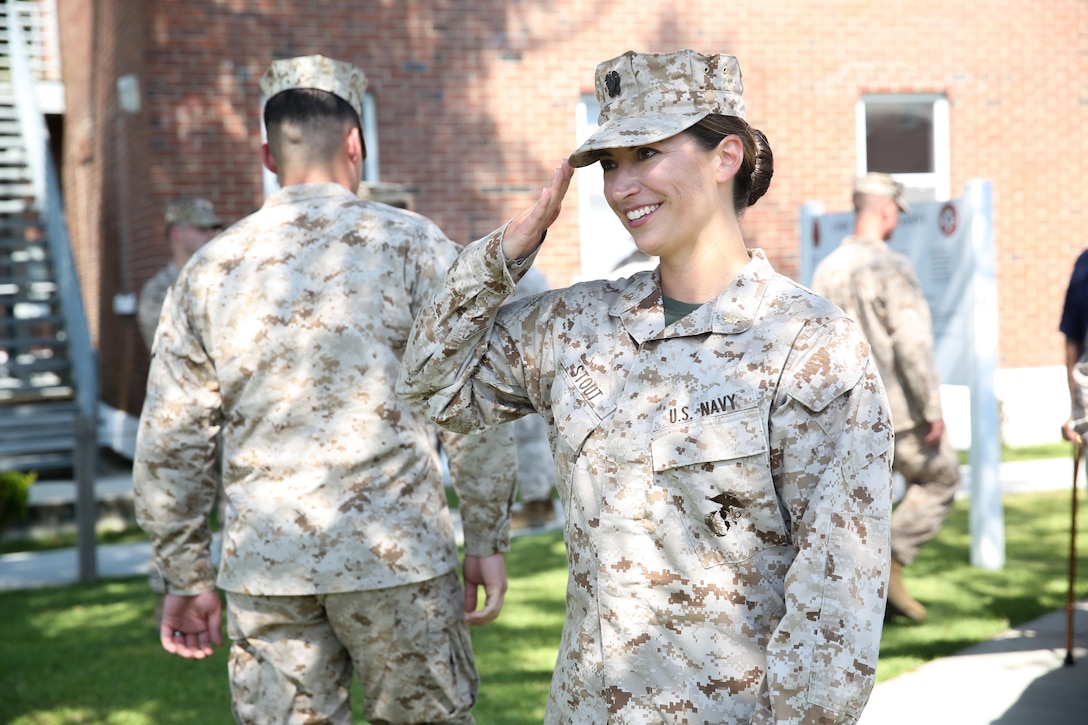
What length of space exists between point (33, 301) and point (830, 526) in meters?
12.3

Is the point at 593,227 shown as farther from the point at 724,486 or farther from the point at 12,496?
the point at 724,486

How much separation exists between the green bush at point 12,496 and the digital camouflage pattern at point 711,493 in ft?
26.7

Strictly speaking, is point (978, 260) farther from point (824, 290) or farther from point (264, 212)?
point (264, 212)

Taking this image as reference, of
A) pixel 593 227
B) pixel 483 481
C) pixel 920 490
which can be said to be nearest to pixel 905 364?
pixel 920 490

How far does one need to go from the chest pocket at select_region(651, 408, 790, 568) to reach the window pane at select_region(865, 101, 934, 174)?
11.9 meters

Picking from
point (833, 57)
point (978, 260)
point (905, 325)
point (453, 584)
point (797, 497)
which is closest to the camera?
point (797, 497)

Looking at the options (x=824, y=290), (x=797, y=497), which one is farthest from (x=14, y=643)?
(x=797, y=497)

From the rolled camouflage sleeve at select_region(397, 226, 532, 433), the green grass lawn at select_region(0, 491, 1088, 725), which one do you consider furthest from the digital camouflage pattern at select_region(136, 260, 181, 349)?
the rolled camouflage sleeve at select_region(397, 226, 532, 433)

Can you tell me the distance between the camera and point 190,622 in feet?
11.1

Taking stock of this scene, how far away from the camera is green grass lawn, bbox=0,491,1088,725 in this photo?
5395 millimetres

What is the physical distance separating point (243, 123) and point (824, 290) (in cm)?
680

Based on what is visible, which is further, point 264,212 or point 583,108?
point 583,108

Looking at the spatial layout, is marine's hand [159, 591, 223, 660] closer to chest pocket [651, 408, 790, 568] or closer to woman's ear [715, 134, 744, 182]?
chest pocket [651, 408, 790, 568]

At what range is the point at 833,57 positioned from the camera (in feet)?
42.4
